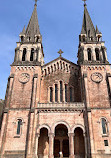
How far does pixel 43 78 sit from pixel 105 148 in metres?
15.5

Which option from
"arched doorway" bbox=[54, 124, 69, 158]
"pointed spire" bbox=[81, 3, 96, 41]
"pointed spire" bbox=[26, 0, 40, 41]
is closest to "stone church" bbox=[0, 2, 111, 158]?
"arched doorway" bbox=[54, 124, 69, 158]

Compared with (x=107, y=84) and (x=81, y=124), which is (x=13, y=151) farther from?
(x=107, y=84)

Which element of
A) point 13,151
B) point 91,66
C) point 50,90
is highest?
point 91,66

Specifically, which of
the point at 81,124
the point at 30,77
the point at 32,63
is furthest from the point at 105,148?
the point at 32,63

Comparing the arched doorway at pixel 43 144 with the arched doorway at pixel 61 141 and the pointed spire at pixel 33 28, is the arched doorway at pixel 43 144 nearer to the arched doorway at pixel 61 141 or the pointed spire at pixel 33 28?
the arched doorway at pixel 61 141

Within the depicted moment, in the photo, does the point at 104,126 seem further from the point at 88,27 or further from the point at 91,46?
the point at 88,27

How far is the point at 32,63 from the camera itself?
29438 mm

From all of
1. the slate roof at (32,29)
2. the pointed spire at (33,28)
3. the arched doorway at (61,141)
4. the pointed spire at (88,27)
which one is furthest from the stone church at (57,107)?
the pointed spire at (33,28)

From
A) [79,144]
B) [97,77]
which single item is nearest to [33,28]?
[97,77]

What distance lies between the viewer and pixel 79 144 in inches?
947

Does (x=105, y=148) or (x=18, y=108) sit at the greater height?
(x=18, y=108)

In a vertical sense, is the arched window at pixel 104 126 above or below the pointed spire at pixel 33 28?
below

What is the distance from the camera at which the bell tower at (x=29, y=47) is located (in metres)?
30.0

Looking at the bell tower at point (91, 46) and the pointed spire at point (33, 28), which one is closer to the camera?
the bell tower at point (91, 46)
